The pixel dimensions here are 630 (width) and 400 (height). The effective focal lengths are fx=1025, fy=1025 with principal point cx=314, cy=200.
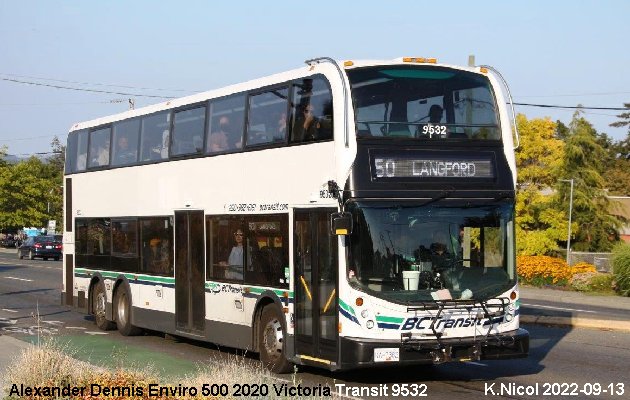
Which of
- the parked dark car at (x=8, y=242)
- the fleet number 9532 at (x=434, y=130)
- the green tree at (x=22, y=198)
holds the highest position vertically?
the green tree at (x=22, y=198)

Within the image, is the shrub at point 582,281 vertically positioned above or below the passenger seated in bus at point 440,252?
below

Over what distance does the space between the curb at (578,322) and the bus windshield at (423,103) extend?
793 cm

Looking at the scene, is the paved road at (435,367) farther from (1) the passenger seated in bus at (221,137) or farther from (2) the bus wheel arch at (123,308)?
(1) the passenger seated in bus at (221,137)

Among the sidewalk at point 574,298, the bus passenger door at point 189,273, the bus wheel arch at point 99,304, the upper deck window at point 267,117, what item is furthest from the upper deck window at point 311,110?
the sidewalk at point 574,298

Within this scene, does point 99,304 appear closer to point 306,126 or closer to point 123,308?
point 123,308

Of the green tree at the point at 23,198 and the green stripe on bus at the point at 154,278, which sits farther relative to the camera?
the green tree at the point at 23,198

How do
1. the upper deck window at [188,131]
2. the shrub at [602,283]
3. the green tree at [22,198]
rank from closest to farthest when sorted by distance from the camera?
the upper deck window at [188,131] → the shrub at [602,283] → the green tree at [22,198]

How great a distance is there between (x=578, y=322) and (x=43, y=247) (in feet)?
158

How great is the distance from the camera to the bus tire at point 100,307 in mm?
21344

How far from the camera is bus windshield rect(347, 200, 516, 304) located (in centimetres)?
1252

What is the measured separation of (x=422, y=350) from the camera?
1234cm

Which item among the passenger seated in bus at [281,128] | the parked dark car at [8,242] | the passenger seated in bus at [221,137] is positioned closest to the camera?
the passenger seated in bus at [281,128]

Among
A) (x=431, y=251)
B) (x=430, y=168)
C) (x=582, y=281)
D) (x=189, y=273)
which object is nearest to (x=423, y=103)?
(x=430, y=168)

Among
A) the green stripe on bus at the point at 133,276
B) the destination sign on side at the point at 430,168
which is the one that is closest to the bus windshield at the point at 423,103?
the destination sign on side at the point at 430,168
